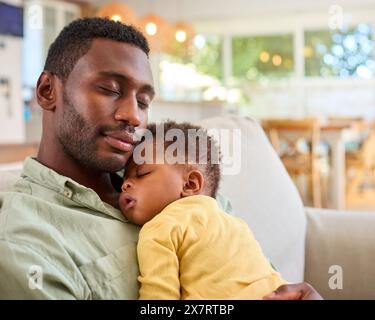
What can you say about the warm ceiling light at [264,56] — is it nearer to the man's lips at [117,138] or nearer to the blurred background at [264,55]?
the blurred background at [264,55]

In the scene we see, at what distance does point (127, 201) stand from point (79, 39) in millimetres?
316

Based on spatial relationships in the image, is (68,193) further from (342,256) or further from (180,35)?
(180,35)

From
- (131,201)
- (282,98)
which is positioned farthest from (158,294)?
(282,98)

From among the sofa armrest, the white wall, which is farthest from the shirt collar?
the white wall

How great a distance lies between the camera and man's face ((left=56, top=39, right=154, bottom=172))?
89 cm

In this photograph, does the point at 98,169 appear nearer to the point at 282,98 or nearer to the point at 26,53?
the point at 26,53

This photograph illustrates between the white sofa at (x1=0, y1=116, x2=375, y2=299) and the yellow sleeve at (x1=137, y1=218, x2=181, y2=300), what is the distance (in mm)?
491

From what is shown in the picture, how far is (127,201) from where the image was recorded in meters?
0.88

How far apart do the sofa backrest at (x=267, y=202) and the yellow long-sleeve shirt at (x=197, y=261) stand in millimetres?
437

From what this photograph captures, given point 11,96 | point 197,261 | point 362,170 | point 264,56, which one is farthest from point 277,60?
point 197,261

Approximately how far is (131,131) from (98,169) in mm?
93

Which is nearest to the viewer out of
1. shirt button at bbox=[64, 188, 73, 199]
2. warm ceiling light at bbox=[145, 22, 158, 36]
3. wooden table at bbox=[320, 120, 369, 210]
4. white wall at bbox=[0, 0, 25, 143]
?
shirt button at bbox=[64, 188, 73, 199]

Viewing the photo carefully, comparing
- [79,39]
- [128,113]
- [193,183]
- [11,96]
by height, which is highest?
[11,96]

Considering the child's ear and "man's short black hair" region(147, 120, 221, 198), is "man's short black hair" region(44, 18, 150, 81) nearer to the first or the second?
"man's short black hair" region(147, 120, 221, 198)
